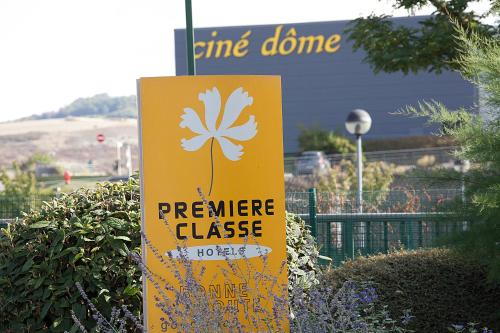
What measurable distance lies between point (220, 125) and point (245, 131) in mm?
173

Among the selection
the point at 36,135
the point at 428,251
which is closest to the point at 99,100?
the point at 36,135

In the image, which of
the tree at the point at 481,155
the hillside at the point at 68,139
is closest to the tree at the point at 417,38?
the tree at the point at 481,155

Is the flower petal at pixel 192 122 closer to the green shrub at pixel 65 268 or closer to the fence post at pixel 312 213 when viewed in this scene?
the green shrub at pixel 65 268

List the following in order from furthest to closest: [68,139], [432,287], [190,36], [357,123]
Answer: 1. [68,139]
2. [357,123]
3. [432,287]
4. [190,36]

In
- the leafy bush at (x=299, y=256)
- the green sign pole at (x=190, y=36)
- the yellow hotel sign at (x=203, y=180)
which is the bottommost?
the leafy bush at (x=299, y=256)

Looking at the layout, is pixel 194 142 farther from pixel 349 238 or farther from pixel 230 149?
pixel 349 238

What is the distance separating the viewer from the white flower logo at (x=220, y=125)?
234 inches

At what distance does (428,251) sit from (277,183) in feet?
7.07

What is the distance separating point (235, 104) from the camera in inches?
236

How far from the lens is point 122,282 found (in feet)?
21.5

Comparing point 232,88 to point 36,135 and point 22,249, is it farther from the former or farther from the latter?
point 36,135

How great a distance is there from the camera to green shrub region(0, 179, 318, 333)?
21.1 ft

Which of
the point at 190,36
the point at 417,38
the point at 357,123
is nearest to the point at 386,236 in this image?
the point at 190,36

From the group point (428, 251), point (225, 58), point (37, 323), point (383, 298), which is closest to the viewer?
point (37, 323)
